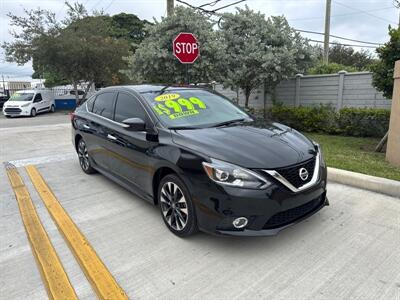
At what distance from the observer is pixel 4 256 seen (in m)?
2.98

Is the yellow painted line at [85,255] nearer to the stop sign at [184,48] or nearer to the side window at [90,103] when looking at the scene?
the side window at [90,103]

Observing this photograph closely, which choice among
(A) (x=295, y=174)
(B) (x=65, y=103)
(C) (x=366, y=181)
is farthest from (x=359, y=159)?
(B) (x=65, y=103)

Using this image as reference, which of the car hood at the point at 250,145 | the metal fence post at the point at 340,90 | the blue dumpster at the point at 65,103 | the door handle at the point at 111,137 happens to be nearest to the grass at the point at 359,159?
the metal fence post at the point at 340,90

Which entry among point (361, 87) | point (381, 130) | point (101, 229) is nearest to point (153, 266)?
point (101, 229)

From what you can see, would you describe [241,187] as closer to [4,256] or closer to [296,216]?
[296,216]

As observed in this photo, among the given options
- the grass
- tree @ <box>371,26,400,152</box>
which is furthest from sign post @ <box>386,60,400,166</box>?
tree @ <box>371,26,400,152</box>

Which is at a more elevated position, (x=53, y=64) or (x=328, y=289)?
(x=53, y=64)

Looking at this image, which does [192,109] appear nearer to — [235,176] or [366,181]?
[235,176]

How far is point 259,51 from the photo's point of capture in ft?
33.1

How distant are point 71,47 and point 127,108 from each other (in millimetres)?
19440

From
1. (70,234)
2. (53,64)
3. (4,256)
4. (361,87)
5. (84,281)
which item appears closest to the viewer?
(84,281)

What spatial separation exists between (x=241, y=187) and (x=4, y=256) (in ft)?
7.78

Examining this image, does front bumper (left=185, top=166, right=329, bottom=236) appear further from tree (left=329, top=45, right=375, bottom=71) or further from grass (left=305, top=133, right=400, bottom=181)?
tree (left=329, top=45, right=375, bottom=71)

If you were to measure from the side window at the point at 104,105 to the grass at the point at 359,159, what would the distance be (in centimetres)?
369
